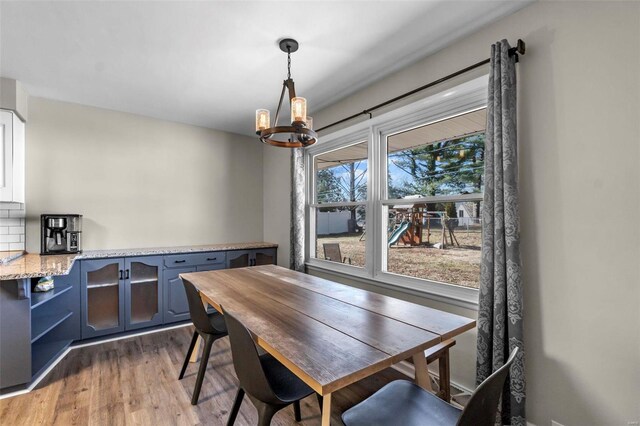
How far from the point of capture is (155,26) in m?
1.92

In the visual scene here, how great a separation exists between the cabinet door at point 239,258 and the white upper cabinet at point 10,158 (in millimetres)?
2041

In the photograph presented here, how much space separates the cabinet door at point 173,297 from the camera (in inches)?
129

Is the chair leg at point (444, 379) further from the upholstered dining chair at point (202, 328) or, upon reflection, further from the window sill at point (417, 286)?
the upholstered dining chair at point (202, 328)

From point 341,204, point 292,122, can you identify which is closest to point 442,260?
point 341,204

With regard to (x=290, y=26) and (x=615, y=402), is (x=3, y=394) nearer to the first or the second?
(x=290, y=26)

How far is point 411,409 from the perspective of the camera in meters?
1.23

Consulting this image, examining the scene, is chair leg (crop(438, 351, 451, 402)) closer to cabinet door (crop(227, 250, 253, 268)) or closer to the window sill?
the window sill

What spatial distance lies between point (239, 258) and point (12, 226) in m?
2.21

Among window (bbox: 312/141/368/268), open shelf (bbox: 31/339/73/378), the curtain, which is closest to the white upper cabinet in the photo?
open shelf (bbox: 31/339/73/378)

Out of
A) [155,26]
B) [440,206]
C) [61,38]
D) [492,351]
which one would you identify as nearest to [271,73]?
[155,26]

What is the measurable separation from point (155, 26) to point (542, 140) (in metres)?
2.46

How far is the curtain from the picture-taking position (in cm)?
346

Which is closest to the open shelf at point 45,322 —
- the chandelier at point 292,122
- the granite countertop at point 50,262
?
the granite countertop at point 50,262

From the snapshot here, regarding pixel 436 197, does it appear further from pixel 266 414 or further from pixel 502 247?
pixel 266 414
